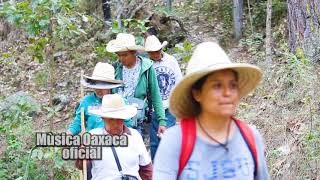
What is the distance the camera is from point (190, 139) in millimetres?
1837

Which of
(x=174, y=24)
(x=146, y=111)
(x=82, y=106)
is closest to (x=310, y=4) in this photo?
(x=146, y=111)

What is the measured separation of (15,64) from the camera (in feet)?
46.3

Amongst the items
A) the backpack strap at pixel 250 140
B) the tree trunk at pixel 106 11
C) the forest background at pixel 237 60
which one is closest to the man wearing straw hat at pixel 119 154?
the backpack strap at pixel 250 140

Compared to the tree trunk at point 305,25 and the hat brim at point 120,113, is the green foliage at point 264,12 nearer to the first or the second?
the tree trunk at point 305,25

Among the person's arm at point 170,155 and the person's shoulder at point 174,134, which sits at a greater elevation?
the person's shoulder at point 174,134

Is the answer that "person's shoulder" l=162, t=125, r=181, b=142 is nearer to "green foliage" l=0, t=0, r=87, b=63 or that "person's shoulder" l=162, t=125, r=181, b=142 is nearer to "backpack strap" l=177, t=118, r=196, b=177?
"backpack strap" l=177, t=118, r=196, b=177

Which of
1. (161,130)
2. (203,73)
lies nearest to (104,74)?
(161,130)

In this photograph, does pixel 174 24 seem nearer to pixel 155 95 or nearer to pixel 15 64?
pixel 15 64

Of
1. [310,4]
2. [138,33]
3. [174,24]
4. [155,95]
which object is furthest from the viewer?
[174,24]

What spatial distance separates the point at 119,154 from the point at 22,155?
12.9 feet

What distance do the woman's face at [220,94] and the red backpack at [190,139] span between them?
93 millimetres

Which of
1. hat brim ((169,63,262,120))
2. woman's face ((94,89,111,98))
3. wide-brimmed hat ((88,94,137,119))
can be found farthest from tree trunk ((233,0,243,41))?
hat brim ((169,63,262,120))

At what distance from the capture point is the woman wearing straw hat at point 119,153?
3322 mm

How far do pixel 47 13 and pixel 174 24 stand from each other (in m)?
6.46
